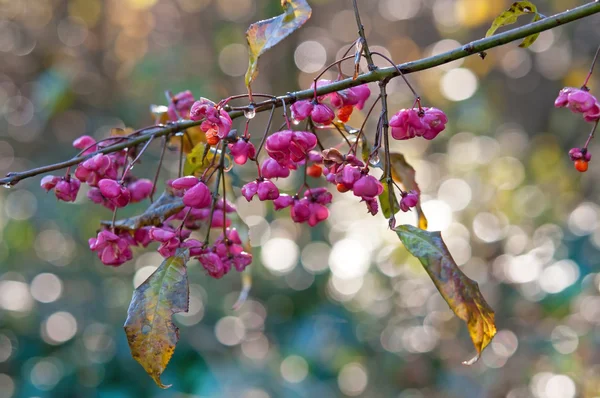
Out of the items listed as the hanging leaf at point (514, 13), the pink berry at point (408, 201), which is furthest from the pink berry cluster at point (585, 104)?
the pink berry at point (408, 201)

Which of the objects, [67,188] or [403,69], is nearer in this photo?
[403,69]

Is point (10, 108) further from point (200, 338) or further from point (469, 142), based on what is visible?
point (469, 142)

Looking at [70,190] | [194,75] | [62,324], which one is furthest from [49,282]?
[70,190]

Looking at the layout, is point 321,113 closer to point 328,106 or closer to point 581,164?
point 328,106

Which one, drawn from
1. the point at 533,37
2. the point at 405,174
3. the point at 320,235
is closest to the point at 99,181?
the point at 405,174

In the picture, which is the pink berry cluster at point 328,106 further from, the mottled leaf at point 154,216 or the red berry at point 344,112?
the mottled leaf at point 154,216

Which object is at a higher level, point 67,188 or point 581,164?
point 67,188
